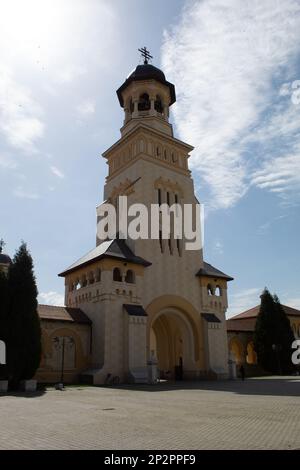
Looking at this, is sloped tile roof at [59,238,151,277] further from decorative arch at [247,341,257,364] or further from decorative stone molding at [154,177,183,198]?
decorative arch at [247,341,257,364]

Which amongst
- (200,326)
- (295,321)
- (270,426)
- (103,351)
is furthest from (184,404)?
(295,321)

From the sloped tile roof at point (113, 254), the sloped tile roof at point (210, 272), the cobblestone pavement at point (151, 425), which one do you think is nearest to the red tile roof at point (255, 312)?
the sloped tile roof at point (210, 272)

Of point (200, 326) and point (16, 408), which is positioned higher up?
point (200, 326)

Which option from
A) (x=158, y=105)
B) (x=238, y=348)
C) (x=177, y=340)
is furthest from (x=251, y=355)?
(x=158, y=105)

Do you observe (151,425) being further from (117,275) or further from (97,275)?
(117,275)

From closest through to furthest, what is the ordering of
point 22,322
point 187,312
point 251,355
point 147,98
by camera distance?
1. point 22,322
2. point 187,312
3. point 147,98
4. point 251,355

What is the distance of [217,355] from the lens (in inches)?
1222

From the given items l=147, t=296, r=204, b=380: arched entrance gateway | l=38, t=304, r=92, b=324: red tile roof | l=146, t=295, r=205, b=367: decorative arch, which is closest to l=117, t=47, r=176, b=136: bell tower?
l=146, t=295, r=205, b=367: decorative arch

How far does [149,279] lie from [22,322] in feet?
35.5

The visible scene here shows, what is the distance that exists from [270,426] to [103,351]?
18.2 m

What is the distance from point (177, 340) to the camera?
3375cm

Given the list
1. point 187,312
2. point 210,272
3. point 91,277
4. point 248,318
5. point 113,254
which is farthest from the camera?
point 248,318

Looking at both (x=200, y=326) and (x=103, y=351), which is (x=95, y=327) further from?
(x=200, y=326)
